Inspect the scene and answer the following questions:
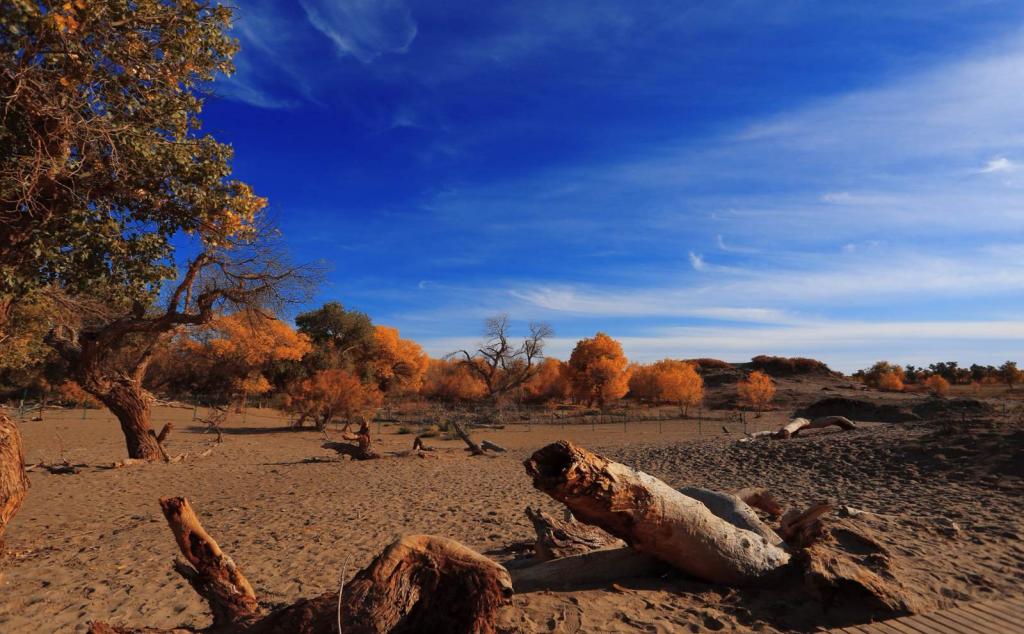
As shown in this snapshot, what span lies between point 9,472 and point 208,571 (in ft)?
13.1

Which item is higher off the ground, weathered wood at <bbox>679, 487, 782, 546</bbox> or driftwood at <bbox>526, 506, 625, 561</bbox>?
weathered wood at <bbox>679, 487, 782, 546</bbox>

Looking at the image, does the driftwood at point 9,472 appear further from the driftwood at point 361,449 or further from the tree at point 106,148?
the driftwood at point 361,449

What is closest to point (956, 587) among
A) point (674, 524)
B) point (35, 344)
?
point (674, 524)

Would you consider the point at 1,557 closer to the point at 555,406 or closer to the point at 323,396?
the point at 323,396

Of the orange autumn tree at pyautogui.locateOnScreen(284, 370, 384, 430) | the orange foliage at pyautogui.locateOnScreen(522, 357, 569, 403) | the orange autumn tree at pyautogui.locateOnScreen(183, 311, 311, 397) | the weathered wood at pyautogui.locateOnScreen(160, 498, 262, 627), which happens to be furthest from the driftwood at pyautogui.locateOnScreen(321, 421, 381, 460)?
the orange foliage at pyautogui.locateOnScreen(522, 357, 569, 403)

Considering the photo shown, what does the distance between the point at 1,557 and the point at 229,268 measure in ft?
22.9

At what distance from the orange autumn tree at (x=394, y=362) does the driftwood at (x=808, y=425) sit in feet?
124

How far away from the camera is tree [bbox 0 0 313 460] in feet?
20.9

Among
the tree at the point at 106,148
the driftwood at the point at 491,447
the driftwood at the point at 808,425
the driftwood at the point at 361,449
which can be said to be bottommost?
the driftwood at the point at 491,447

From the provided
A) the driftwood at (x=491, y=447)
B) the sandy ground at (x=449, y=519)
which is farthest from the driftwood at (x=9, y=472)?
the driftwood at (x=491, y=447)

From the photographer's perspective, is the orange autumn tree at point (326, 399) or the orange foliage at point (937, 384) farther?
the orange foliage at point (937, 384)

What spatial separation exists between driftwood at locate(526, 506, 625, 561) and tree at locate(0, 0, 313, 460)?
20.4 ft

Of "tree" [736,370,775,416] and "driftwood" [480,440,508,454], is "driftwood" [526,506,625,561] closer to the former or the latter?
"driftwood" [480,440,508,454]

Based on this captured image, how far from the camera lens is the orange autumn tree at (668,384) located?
5659 centimetres
